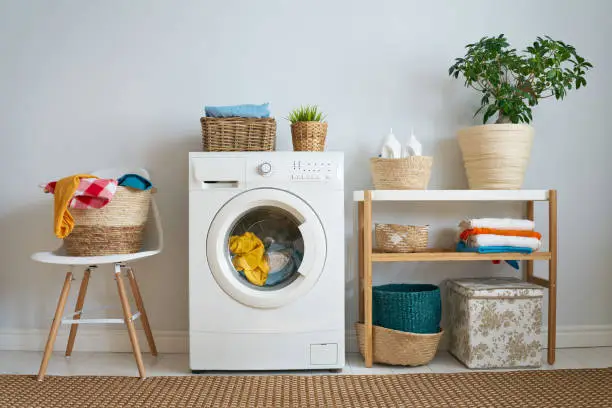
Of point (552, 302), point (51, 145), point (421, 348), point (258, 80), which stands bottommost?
point (421, 348)

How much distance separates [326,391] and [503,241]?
956 millimetres

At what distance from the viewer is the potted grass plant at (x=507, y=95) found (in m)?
2.30

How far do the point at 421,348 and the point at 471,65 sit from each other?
4.03 ft

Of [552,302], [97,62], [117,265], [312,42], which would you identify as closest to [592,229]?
[552,302]

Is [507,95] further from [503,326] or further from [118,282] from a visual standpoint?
[118,282]

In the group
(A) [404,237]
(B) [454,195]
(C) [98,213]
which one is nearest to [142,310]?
(C) [98,213]

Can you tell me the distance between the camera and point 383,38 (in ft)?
8.59

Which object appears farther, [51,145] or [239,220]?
[51,145]

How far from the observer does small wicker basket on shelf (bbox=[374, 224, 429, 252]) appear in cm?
230

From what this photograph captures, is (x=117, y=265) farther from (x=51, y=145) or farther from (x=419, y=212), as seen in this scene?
(x=419, y=212)

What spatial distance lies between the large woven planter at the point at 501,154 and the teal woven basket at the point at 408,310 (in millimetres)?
547

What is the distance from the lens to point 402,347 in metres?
2.25

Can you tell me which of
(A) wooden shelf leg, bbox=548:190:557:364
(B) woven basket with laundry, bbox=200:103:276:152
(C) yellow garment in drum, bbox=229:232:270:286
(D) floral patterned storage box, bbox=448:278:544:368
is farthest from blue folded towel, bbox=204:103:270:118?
(A) wooden shelf leg, bbox=548:190:557:364

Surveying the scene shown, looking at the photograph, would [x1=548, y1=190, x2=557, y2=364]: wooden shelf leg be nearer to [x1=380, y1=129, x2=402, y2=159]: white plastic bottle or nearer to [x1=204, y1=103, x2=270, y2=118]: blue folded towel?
[x1=380, y1=129, x2=402, y2=159]: white plastic bottle
